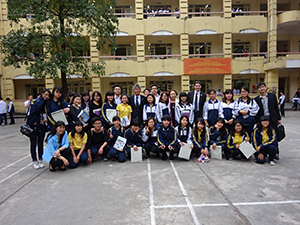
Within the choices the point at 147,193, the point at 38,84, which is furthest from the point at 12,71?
the point at 147,193

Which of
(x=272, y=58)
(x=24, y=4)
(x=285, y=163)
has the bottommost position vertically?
(x=285, y=163)

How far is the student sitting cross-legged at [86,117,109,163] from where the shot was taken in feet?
17.2

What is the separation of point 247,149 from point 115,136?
3.25 meters

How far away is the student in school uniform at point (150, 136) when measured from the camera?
558cm

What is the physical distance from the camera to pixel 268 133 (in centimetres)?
510

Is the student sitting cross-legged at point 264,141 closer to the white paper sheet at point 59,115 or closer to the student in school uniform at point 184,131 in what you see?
the student in school uniform at point 184,131

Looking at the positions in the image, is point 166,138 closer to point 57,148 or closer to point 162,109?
point 162,109

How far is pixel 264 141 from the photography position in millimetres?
5094

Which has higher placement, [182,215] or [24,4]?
[24,4]

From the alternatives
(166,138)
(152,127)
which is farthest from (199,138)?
(152,127)

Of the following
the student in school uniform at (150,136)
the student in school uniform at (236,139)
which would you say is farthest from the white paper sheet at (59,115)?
the student in school uniform at (236,139)

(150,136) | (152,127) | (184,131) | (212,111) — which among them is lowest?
(150,136)

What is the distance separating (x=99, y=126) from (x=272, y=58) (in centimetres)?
1745

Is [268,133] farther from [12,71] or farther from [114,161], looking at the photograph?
[12,71]
